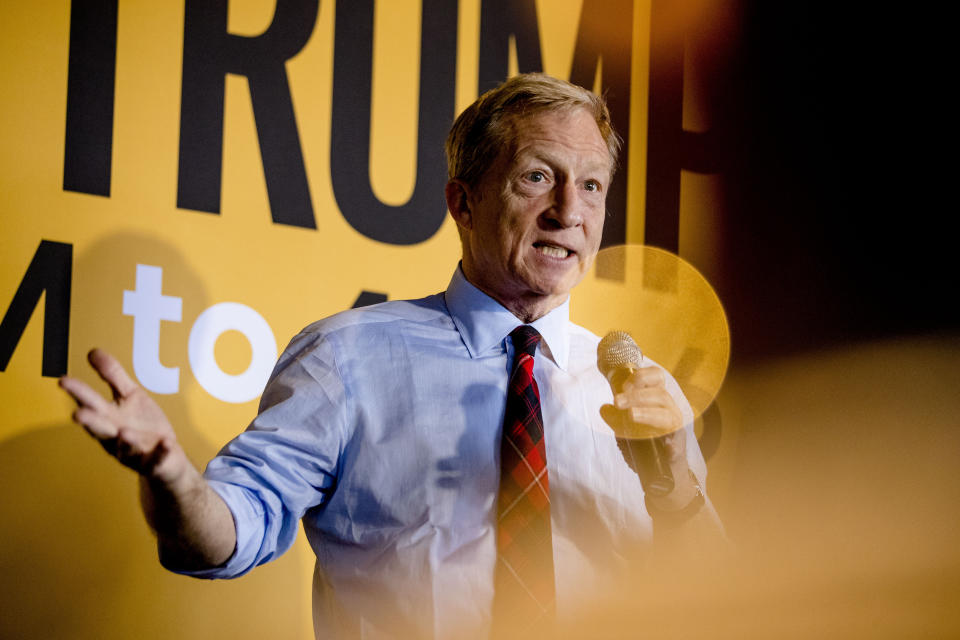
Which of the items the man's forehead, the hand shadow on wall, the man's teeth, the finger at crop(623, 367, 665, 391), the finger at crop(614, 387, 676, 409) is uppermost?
the man's forehead

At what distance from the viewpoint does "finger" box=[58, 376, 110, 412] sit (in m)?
0.91

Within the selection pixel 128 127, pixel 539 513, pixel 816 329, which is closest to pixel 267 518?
pixel 539 513

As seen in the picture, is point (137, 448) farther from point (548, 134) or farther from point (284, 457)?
point (548, 134)

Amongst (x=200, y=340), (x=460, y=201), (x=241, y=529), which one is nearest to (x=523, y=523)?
(x=241, y=529)

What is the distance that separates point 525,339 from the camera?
154cm

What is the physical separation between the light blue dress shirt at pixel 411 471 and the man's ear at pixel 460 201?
0.53 ft

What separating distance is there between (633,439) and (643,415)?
66 mm

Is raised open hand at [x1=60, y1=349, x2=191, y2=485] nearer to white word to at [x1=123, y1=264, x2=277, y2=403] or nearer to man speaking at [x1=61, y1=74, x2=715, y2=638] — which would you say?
man speaking at [x1=61, y1=74, x2=715, y2=638]

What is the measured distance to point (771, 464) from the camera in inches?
106

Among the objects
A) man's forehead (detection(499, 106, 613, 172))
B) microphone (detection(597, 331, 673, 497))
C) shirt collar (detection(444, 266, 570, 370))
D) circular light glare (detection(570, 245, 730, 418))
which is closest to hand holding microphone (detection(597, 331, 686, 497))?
microphone (detection(597, 331, 673, 497))

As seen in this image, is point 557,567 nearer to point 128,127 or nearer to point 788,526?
point 128,127

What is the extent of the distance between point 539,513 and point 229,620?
907 mm

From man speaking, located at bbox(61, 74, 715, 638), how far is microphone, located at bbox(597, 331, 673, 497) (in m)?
0.02

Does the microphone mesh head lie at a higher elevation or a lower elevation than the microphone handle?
higher
